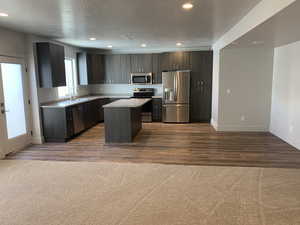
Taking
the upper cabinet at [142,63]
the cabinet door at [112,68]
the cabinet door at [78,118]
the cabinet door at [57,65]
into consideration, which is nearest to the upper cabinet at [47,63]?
the cabinet door at [57,65]

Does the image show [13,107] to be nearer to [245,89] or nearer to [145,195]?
[145,195]

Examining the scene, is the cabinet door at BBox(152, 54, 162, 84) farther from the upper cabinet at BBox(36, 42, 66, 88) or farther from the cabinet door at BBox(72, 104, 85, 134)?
the upper cabinet at BBox(36, 42, 66, 88)

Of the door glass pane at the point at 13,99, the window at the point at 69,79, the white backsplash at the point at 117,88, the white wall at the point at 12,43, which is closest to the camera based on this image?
the white wall at the point at 12,43

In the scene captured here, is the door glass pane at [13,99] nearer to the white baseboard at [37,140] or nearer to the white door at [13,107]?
the white door at [13,107]

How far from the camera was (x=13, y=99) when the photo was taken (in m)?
4.85

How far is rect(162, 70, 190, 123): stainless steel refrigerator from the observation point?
7.41 meters

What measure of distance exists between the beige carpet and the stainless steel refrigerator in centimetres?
391

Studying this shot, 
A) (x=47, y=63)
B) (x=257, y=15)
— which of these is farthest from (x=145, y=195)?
(x=47, y=63)

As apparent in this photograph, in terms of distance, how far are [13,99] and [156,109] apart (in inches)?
176

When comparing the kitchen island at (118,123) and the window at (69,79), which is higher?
the window at (69,79)

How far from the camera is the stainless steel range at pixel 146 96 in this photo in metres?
7.87

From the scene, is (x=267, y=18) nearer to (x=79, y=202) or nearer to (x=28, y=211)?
(x=79, y=202)

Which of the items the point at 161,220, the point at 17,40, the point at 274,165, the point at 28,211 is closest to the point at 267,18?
the point at 274,165

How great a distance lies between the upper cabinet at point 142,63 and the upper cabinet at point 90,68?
118cm
